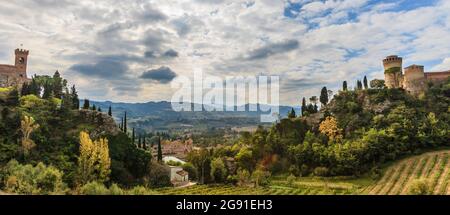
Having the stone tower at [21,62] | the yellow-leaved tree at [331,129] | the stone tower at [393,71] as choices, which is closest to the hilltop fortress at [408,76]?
the stone tower at [393,71]

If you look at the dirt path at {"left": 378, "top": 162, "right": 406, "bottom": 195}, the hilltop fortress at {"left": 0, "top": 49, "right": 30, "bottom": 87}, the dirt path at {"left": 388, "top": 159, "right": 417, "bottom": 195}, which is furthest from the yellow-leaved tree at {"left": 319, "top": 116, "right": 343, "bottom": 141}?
the hilltop fortress at {"left": 0, "top": 49, "right": 30, "bottom": 87}

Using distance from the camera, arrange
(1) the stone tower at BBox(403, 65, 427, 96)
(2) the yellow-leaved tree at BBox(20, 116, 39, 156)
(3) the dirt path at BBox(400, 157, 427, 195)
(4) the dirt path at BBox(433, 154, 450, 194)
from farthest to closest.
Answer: (1) the stone tower at BBox(403, 65, 427, 96) < (2) the yellow-leaved tree at BBox(20, 116, 39, 156) < (3) the dirt path at BBox(400, 157, 427, 195) < (4) the dirt path at BBox(433, 154, 450, 194)

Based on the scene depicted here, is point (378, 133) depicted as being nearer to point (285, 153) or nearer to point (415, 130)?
point (415, 130)

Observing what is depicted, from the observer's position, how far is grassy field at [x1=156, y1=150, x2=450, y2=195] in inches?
1485

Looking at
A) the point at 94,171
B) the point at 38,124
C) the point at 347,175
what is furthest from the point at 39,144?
the point at 347,175

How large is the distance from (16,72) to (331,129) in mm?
56715

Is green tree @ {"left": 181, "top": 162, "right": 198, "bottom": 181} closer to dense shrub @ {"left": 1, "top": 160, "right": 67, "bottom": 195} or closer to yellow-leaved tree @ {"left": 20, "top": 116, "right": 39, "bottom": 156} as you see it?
yellow-leaved tree @ {"left": 20, "top": 116, "right": 39, "bottom": 156}

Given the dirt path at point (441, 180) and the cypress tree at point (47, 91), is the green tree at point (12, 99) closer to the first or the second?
the cypress tree at point (47, 91)

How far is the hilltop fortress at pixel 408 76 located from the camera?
61.2m

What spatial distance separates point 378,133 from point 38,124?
150ft

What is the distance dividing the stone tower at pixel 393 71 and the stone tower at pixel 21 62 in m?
67.8

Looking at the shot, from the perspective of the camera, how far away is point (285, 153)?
55.9m

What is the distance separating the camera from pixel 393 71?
6419 cm

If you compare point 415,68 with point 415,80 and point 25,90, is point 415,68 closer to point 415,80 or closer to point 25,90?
point 415,80
